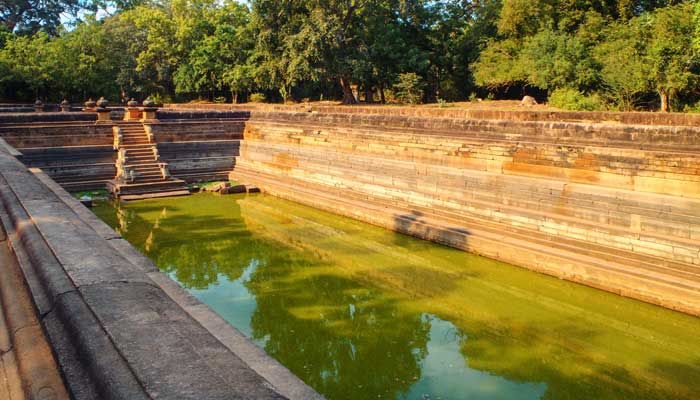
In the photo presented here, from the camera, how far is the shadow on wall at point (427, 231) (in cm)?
1073

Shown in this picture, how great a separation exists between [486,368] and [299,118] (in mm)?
11713

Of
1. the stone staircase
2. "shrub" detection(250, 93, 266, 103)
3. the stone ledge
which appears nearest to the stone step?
the stone staircase

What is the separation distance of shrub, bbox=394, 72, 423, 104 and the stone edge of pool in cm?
2150

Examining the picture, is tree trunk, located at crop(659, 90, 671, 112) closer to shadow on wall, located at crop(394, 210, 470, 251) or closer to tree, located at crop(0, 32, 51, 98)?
shadow on wall, located at crop(394, 210, 470, 251)

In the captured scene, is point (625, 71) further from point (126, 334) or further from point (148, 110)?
point (126, 334)

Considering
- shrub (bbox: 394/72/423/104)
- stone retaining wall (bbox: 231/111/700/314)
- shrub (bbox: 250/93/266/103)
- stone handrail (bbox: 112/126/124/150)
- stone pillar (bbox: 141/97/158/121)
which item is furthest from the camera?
shrub (bbox: 250/93/266/103)

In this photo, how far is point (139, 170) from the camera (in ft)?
55.4

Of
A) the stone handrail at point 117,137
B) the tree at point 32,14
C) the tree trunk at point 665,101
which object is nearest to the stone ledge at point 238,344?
the stone handrail at point 117,137

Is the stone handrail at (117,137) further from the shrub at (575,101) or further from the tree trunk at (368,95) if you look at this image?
the tree trunk at (368,95)

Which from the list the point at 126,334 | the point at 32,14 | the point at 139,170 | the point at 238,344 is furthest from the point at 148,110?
the point at 32,14

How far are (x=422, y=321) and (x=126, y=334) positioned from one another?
5.90 meters

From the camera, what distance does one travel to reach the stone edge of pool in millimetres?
1950

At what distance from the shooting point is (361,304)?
27.5 ft

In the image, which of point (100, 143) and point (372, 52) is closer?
→ point (100, 143)
